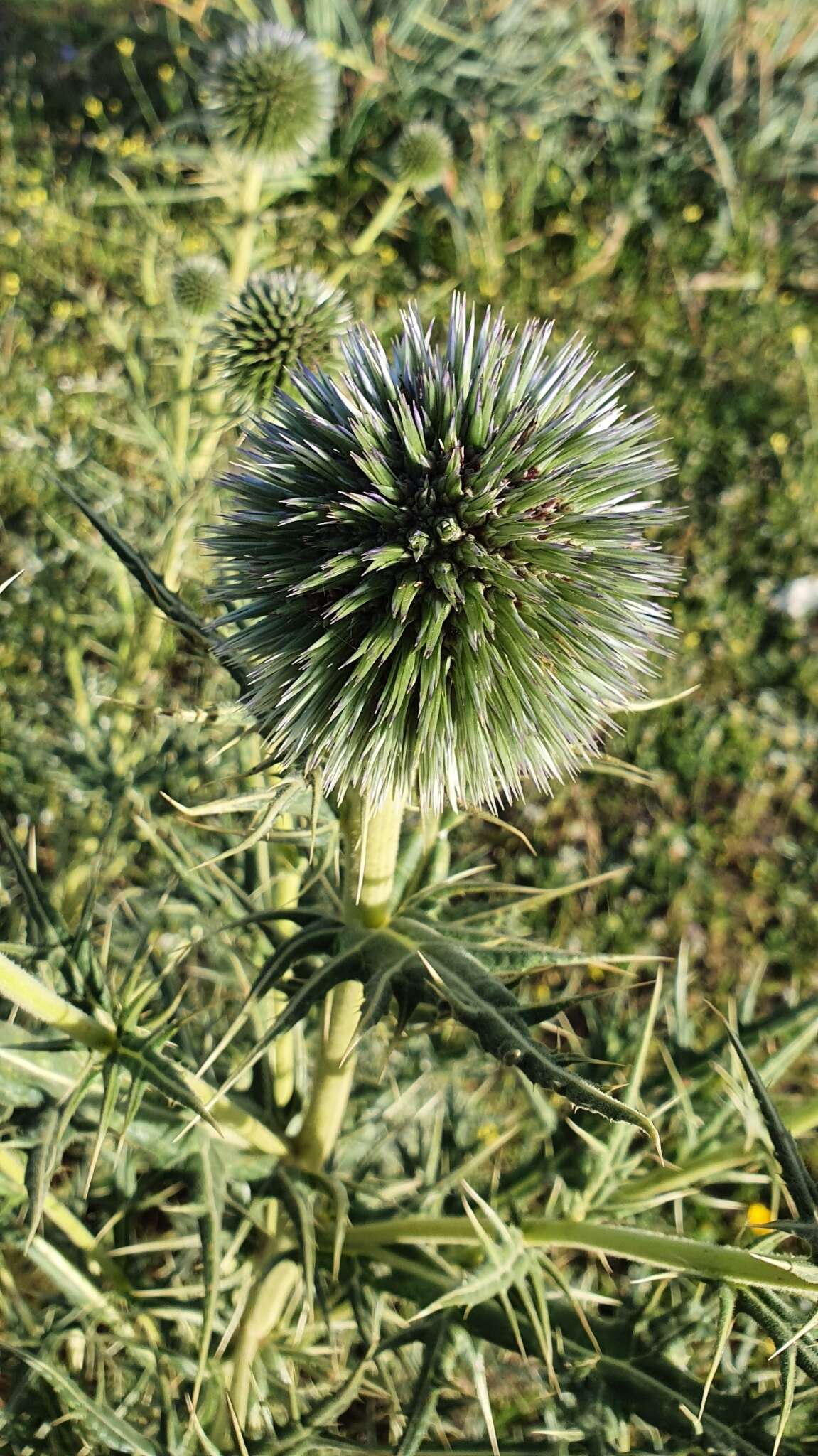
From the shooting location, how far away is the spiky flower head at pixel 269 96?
2.57 m

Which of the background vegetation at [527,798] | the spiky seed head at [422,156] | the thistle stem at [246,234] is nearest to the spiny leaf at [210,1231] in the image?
the background vegetation at [527,798]

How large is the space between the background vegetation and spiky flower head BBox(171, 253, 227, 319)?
7.5 inches

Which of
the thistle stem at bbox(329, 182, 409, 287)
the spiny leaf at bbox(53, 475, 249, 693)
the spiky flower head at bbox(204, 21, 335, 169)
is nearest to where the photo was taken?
the spiny leaf at bbox(53, 475, 249, 693)

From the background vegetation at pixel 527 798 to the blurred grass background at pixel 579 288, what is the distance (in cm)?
2

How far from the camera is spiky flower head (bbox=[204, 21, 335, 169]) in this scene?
101 inches

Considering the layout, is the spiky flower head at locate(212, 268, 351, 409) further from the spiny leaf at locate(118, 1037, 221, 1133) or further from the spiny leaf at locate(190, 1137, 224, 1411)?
the spiny leaf at locate(190, 1137, 224, 1411)

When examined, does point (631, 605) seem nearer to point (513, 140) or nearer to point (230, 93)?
point (230, 93)

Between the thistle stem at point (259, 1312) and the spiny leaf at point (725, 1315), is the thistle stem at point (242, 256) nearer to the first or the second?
the thistle stem at point (259, 1312)

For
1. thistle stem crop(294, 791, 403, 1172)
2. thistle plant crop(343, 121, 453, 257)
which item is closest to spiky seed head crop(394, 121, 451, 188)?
thistle plant crop(343, 121, 453, 257)

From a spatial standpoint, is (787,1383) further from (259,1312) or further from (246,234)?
(246,234)

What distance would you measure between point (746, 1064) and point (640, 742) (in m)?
2.58

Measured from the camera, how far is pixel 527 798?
12.0 feet

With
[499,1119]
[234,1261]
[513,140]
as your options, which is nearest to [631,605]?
[234,1261]

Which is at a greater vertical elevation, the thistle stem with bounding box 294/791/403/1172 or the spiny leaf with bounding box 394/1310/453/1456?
the thistle stem with bounding box 294/791/403/1172
